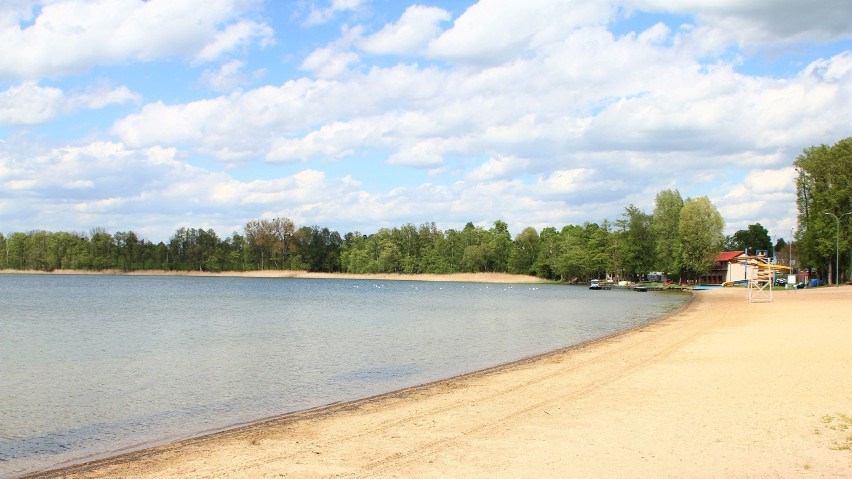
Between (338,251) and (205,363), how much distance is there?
14222cm

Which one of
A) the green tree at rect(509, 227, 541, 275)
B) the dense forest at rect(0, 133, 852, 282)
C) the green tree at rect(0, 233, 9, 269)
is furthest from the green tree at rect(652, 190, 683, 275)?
the green tree at rect(0, 233, 9, 269)

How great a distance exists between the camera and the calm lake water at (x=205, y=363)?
541 inches

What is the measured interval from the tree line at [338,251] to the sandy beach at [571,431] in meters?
102

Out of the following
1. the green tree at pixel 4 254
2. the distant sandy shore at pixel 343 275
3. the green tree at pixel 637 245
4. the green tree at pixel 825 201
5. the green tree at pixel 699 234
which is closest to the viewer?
the green tree at pixel 825 201

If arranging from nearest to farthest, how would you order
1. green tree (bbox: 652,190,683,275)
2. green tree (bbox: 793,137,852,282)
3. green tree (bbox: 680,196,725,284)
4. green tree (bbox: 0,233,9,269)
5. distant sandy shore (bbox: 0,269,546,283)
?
1. green tree (bbox: 793,137,852,282)
2. green tree (bbox: 680,196,725,284)
3. green tree (bbox: 652,190,683,275)
4. distant sandy shore (bbox: 0,269,546,283)
5. green tree (bbox: 0,233,9,269)

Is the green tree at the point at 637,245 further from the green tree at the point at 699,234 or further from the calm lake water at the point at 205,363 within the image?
the calm lake water at the point at 205,363

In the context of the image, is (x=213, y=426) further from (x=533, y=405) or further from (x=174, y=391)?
(x=533, y=405)

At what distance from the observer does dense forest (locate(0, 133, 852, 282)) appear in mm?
72188

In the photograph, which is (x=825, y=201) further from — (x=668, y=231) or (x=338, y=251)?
(x=338, y=251)

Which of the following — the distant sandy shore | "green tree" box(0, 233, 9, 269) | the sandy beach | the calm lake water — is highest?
"green tree" box(0, 233, 9, 269)

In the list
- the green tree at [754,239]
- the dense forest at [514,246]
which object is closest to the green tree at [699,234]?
the dense forest at [514,246]

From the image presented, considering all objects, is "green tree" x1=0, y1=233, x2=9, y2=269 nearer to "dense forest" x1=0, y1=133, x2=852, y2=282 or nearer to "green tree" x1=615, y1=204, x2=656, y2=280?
"dense forest" x1=0, y1=133, x2=852, y2=282

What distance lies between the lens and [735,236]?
540 ft

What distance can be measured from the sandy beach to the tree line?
334 ft
